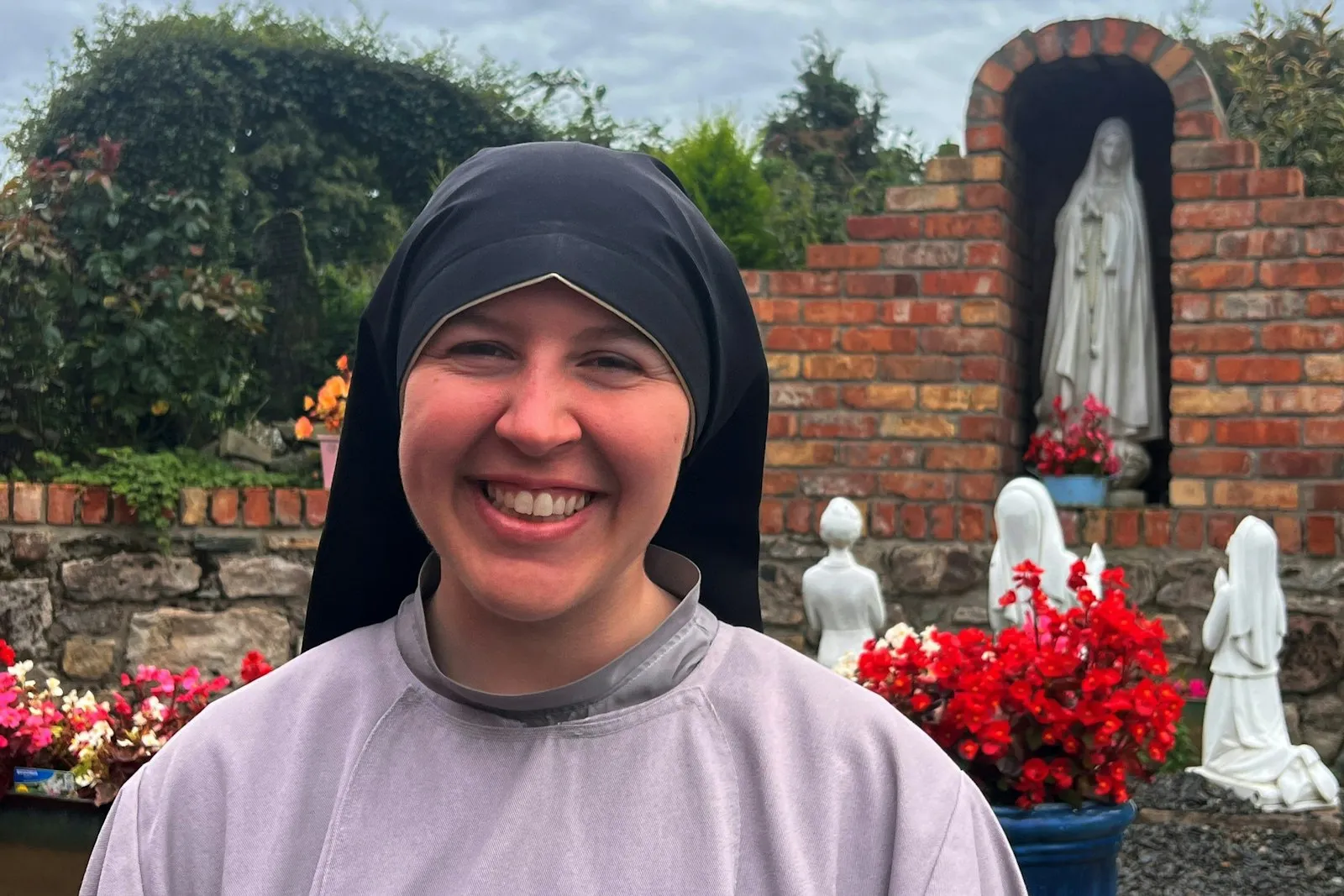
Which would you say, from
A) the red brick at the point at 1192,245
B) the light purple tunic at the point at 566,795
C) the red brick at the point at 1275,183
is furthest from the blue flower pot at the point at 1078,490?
the light purple tunic at the point at 566,795

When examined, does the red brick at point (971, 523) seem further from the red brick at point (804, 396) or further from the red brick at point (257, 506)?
the red brick at point (257, 506)

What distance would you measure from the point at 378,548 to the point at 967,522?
15.3 ft

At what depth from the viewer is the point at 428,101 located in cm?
1427

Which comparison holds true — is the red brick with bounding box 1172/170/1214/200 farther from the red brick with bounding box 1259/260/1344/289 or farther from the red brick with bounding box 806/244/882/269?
the red brick with bounding box 806/244/882/269

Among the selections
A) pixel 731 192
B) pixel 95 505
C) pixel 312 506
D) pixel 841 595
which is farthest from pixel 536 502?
pixel 731 192

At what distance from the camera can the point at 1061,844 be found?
9.02 feet

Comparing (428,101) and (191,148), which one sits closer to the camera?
(191,148)

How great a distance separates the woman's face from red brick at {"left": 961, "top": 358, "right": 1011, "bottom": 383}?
193 inches

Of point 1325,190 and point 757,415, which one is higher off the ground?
point 1325,190

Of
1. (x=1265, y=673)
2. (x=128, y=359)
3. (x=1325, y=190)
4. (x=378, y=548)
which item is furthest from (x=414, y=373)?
(x=1325, y=190)

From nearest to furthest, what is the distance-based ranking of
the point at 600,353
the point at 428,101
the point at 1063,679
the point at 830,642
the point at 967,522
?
the point at 600,353, the point at 1063,679, the point at 830,642, the point at 967,522, the point at 428,101

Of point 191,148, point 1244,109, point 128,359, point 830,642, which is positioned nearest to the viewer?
point 830,642

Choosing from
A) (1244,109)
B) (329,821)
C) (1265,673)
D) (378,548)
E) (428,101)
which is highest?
(428,101)

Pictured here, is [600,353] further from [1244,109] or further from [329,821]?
[1244,109]
